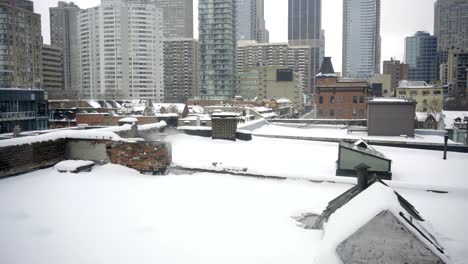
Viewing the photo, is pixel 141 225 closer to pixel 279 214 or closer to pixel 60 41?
pixel 279 214

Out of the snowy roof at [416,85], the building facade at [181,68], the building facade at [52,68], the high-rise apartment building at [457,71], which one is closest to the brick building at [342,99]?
the snowy roof at [416,85]

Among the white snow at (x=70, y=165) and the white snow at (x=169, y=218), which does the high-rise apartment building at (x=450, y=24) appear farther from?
the white snow at (x=70, y=165)

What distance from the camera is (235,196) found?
770 cm

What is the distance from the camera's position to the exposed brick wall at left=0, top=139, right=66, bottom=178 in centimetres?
855

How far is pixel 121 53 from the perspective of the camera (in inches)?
5748

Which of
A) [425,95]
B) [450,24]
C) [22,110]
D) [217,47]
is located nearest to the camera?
[22,110]

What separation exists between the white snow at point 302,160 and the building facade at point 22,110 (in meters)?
41.4

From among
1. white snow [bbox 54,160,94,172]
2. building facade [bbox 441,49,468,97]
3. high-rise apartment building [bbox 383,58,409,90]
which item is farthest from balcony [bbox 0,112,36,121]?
high-rise apartment building [bbox 383,58,409,90]

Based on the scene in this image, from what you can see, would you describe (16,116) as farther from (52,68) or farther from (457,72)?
(457,72)

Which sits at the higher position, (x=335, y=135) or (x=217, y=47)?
(x=217, y=47)

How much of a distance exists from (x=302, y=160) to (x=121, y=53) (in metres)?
146

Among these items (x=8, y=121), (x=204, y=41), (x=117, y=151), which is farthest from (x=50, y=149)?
(x=204, y=41)

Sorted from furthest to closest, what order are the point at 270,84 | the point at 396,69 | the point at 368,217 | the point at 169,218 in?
the point at 396,69 → the point at 270,84 → the point at 169,218 → the point at 368,217

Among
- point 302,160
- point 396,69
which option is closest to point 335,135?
point 302,160
